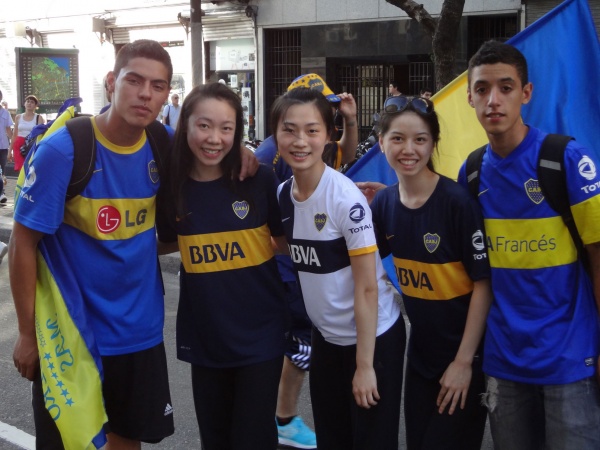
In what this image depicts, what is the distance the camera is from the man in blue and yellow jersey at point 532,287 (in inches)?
96.6

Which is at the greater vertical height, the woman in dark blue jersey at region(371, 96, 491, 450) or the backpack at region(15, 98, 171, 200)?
the backpack at region(15, 98, 171, 200)

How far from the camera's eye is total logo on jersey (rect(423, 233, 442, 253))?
106 inches

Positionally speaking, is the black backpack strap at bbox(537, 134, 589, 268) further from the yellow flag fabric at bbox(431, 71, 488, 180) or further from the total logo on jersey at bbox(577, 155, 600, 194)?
the yellow flag fabric at bbox(431, 71, 488, 180)

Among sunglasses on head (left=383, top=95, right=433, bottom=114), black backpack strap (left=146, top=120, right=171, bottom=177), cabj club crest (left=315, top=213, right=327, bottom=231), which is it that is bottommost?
cabj club crest (left=315, top=213, right=327, bottom=231)

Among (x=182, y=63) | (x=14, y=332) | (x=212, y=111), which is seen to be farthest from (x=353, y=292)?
(x=182, y=63)

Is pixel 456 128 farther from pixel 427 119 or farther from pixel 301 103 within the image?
pixel 301 103

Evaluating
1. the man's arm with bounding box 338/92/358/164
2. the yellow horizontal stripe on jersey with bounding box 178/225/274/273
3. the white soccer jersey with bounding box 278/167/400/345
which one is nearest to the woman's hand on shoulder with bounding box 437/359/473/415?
the white soccer jersey with bounding box 278/167/400/345

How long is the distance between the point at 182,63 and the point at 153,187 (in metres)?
17.9

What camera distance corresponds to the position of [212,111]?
9.53 feet

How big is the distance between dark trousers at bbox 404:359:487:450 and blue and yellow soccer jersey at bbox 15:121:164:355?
1.02 metres

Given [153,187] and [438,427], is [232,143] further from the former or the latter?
[438,427]

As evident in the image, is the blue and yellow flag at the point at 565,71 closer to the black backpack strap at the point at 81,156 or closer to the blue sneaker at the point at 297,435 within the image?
the black backpack strap at the point at 81,156

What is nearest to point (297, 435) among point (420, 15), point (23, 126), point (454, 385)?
point (454, 385)

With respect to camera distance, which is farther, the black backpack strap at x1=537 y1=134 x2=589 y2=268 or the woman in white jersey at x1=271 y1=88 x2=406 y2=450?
the woman in white jersey at x1=271 y1=88 x2=406 y2=450
